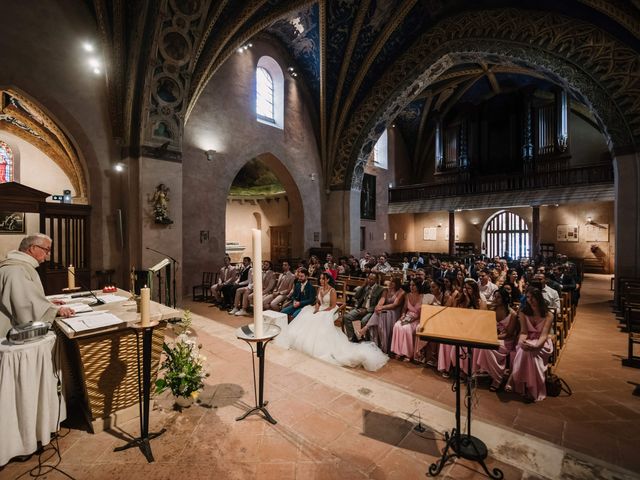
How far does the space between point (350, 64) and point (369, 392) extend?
38.9 ft

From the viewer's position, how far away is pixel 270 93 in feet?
40.8

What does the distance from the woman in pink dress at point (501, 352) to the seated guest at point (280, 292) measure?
13.7 ft

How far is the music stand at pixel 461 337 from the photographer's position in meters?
2.14

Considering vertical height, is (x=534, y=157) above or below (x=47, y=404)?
above

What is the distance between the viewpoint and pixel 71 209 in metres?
7.32

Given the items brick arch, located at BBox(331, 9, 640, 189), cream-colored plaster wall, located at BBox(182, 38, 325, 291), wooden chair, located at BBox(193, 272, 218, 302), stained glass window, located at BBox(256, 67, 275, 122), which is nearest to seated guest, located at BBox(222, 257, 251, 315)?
wooden chair, located at BBox(193, 272, 218, 302)

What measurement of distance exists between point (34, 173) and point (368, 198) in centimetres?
1507

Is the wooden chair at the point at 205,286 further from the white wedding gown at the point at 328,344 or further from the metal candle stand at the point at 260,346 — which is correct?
the metal candle stand at the point at 260,346

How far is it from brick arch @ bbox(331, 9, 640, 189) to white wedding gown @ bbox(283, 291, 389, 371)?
28.6 ft

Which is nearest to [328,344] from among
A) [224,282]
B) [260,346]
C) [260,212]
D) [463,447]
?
[260,346]

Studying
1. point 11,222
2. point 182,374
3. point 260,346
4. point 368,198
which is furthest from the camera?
point 368,198

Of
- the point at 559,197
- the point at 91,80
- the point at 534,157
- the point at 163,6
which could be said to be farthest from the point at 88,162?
the point at 534,157

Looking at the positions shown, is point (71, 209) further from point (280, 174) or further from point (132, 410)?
point (280, 174)

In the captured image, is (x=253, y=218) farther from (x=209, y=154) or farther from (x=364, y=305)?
(x=364, y=305)
